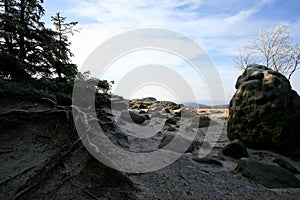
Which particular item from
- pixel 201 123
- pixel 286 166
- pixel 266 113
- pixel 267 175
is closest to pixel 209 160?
pixel 267 175

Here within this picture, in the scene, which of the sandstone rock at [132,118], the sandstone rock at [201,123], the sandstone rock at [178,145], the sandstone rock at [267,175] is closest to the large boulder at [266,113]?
the sandstone rock at [178,145]

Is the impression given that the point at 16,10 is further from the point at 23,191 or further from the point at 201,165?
the point at 201,165

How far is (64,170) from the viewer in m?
3.65

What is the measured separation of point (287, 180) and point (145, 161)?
10.6 feet

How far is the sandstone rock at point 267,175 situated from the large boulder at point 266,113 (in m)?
2.18

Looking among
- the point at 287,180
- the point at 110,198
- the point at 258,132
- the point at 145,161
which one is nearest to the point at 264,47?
the point at 258,132

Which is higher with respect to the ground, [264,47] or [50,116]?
[264,47]

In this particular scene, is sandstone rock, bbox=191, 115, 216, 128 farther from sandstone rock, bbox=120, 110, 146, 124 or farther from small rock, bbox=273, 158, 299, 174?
small rock, bbox=273, 158, 299, 174

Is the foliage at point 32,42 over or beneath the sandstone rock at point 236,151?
over

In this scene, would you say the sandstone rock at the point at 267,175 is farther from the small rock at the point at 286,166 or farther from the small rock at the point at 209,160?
the small rock at the point at 286,166

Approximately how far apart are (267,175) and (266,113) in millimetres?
2810

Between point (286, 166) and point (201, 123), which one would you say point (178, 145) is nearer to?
point (286, 166)

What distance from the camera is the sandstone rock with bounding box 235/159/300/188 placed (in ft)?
13.8

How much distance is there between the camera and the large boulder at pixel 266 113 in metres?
6.37
